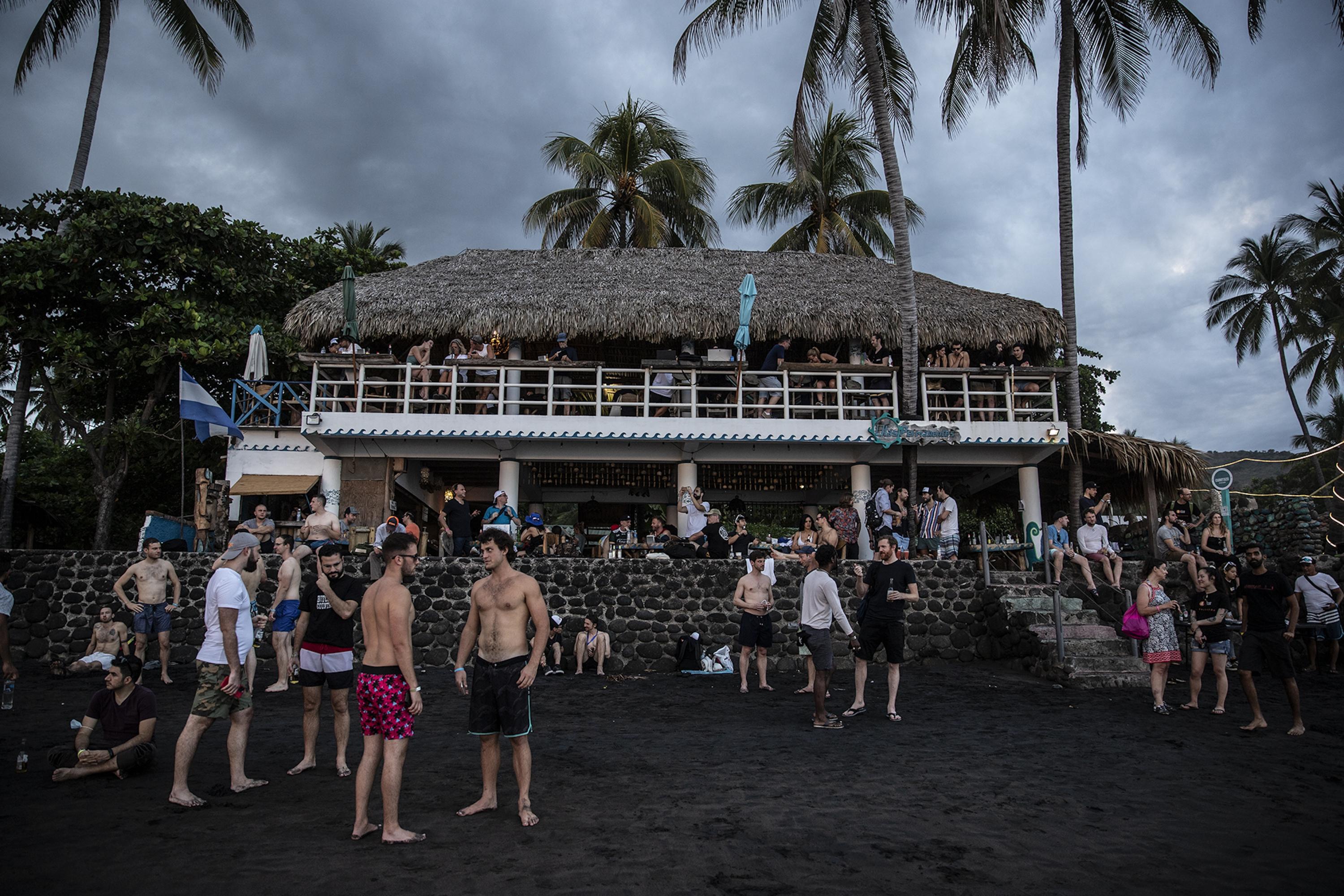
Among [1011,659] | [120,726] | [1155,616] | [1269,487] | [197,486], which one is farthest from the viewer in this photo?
[1269,487]

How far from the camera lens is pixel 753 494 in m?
17.9

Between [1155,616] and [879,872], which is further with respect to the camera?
[1155,616]

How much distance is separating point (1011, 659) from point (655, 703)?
17.3ft

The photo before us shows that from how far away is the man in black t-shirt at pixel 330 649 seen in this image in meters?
5.77

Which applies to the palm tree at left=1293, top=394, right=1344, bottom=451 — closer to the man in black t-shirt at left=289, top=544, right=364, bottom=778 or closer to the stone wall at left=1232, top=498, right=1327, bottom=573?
the stone wall at left=1232, top=498, right=1327, bottom=573

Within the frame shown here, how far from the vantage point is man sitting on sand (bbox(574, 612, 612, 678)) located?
36.1ft

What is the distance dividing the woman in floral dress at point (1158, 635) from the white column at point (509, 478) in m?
9.86

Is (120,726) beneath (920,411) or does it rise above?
beneath

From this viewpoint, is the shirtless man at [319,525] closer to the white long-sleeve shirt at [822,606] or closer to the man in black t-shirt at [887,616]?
the white long-sleeve shirt at [822,606]

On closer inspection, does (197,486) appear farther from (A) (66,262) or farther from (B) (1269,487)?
(B) (1269,487)

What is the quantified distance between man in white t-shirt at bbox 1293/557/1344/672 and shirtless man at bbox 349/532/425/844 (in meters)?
11.5

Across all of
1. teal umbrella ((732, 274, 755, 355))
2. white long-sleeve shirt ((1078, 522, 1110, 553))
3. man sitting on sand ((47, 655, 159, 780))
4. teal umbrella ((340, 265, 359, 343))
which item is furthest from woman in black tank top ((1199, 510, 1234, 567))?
teal umbrella ((340, 265, 359, 343))

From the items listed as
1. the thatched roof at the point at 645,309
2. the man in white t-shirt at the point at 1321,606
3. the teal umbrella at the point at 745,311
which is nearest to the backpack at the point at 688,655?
the teal umbrella at the point at 745,311

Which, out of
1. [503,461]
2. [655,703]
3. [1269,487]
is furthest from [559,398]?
[1269,487]
